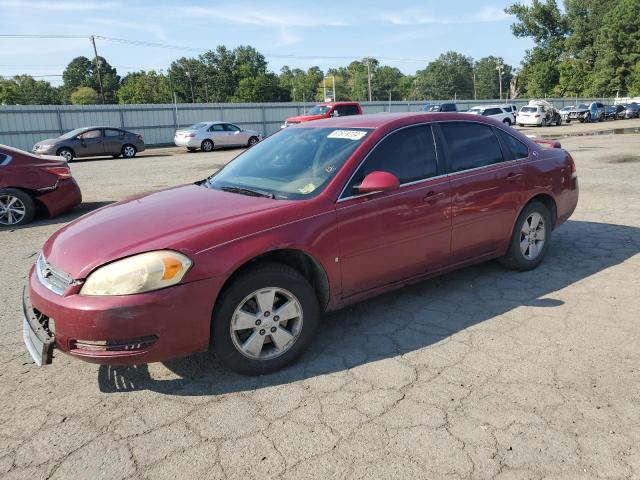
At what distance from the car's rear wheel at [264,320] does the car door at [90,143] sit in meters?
20.1

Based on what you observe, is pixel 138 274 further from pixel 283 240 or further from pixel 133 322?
pixel 283 240

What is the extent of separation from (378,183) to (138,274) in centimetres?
165

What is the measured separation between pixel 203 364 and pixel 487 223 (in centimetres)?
266

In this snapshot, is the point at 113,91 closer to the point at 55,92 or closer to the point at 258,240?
the point at 55,92

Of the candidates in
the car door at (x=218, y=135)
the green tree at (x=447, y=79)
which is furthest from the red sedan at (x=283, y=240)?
the green tree at (x=447, y=79)

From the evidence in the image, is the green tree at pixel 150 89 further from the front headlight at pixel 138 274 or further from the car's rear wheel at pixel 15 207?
the front headlight at pixel 138 274

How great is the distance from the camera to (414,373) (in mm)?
3189

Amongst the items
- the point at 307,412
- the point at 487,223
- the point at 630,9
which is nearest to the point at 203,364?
the point at 307,412

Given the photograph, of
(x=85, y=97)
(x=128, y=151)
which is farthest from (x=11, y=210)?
(x=85, y=97)

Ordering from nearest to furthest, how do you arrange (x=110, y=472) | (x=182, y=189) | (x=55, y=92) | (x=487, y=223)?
(x=110, y=472), (x=182, y=189), (x=487, y=223), (x=55, y=92)

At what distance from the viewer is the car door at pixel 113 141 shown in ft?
70.3

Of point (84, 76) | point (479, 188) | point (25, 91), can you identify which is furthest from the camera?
point (84, 76)

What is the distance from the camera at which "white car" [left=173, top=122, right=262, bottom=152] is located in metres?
24.1

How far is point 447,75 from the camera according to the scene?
134 metres
